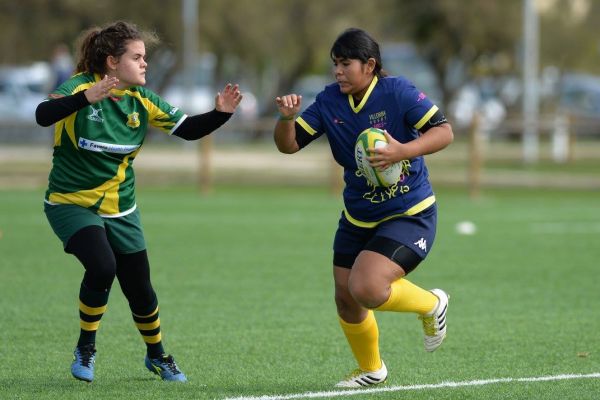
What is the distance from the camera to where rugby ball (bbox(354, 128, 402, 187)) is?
586 centimetres

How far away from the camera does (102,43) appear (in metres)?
6.30

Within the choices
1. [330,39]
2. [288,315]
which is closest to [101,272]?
[288,315]

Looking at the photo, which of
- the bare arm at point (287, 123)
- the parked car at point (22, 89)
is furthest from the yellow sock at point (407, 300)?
the parked car at point (22, 89)

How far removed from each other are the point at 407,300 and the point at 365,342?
0.39m

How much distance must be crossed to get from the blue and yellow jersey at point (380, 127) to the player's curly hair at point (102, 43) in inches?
42.2

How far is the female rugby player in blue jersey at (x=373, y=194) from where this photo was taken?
6.02 m

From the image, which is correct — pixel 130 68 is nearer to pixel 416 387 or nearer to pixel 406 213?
pixel 406 213

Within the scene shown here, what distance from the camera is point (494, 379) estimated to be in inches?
254

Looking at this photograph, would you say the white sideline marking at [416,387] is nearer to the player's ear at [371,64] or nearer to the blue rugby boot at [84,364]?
the blue rugby boot at [84,364]

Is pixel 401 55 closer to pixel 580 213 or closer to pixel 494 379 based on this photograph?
pixel 580 213

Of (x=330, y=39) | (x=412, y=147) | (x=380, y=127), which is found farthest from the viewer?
(x=330, y=39)

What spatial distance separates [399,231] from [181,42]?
104 ft

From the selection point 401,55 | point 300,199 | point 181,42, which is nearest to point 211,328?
point 300,199

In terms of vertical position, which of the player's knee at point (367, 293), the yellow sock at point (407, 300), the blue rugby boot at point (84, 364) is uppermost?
the player's knee at point (367, 293)
